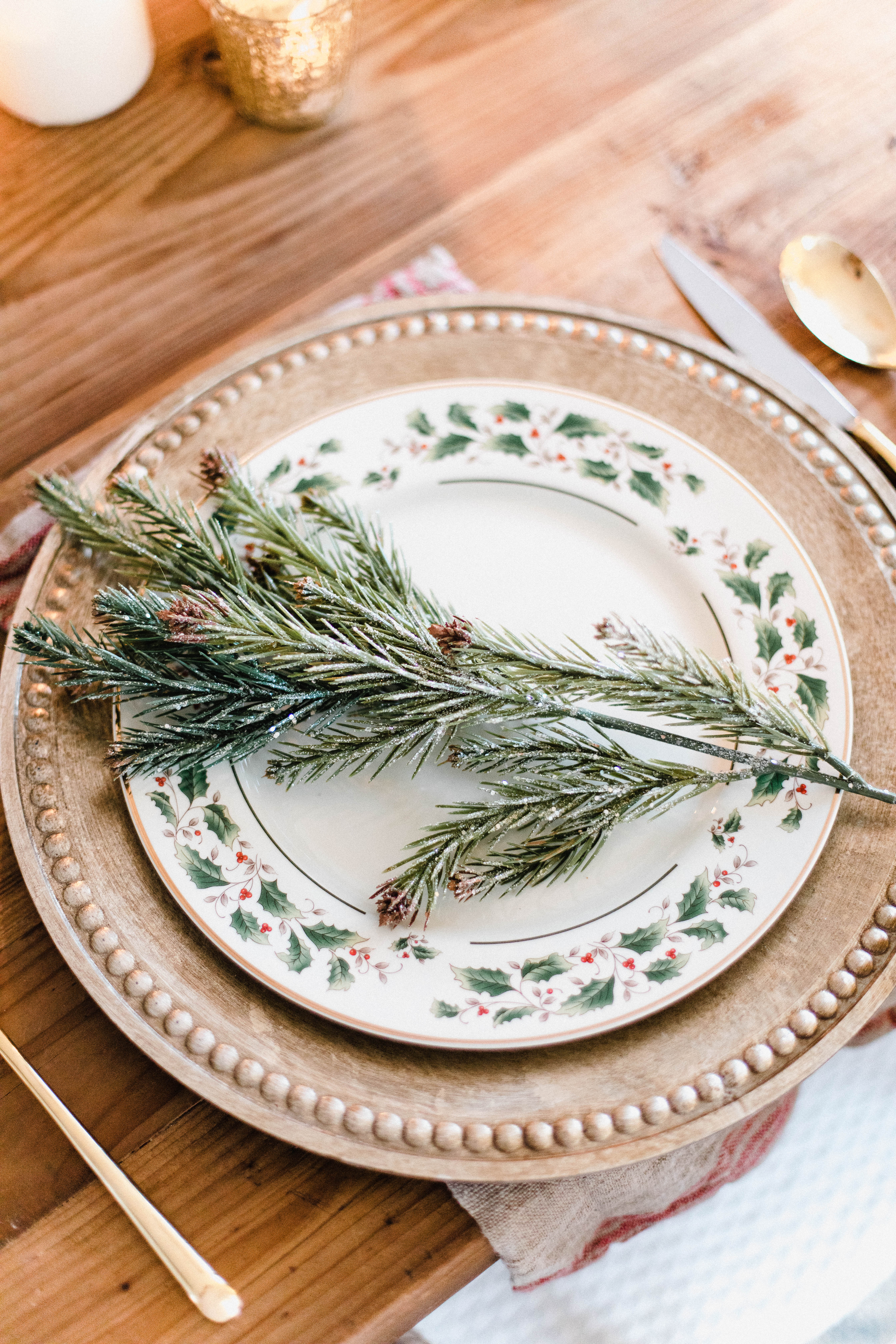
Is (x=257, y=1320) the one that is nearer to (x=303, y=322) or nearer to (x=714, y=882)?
(x=714, y=882)

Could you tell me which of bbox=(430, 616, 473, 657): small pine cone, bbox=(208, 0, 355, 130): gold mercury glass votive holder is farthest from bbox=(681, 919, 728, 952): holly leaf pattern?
bbox=(208, 0, 355, 130): gold mercury glass votive holder

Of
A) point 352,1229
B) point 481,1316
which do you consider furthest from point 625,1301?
point 352,1229

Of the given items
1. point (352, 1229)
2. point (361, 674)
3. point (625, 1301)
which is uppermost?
point (361, 674)

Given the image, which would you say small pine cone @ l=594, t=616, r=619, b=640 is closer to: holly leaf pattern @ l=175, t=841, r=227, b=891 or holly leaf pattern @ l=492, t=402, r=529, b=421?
holly leaf pattern @ l=492, t=402, r=529, b=421

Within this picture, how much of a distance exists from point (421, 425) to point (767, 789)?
0.37 m

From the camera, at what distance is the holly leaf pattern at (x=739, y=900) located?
583 millimetres

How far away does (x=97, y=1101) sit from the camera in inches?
22.9

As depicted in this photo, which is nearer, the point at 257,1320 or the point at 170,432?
the point at 257,1320

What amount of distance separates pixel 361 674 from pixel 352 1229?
1.02 feet

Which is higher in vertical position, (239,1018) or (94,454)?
(94,454)

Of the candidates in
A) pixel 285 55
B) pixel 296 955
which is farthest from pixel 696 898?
pixel 285 55

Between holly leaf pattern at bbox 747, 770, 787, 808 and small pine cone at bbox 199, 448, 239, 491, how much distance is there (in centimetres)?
40

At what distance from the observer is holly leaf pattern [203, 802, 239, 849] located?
614mm

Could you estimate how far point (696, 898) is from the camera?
23.3 inches
